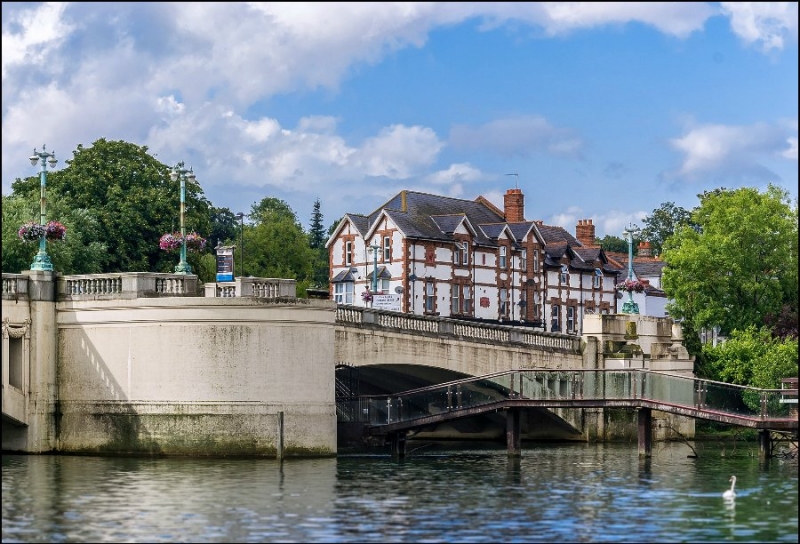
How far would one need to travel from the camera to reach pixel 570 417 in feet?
239

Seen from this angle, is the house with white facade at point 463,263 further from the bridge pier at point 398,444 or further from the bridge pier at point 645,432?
the bridge pier at point 645,432

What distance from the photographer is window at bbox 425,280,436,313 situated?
353 ft

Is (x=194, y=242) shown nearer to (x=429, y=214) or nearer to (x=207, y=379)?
(x=207, y=379)

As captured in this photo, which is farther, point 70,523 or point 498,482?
point 498,482

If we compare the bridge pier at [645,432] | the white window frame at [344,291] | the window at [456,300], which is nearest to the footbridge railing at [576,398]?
the bridge pier at [645,432]

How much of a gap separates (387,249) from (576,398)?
48.7 m

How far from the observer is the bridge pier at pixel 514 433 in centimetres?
Result: 6044

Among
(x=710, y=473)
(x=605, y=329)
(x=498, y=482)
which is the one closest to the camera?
(x=498, y=482)

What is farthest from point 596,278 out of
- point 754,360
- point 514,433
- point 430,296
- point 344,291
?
point 514,433

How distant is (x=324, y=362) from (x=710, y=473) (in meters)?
13.4

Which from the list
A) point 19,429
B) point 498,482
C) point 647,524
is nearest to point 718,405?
point 498,482

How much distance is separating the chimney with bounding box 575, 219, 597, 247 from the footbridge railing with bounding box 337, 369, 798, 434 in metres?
74.1

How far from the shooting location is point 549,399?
59.6 metres

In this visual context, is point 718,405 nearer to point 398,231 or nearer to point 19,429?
point 19,429
